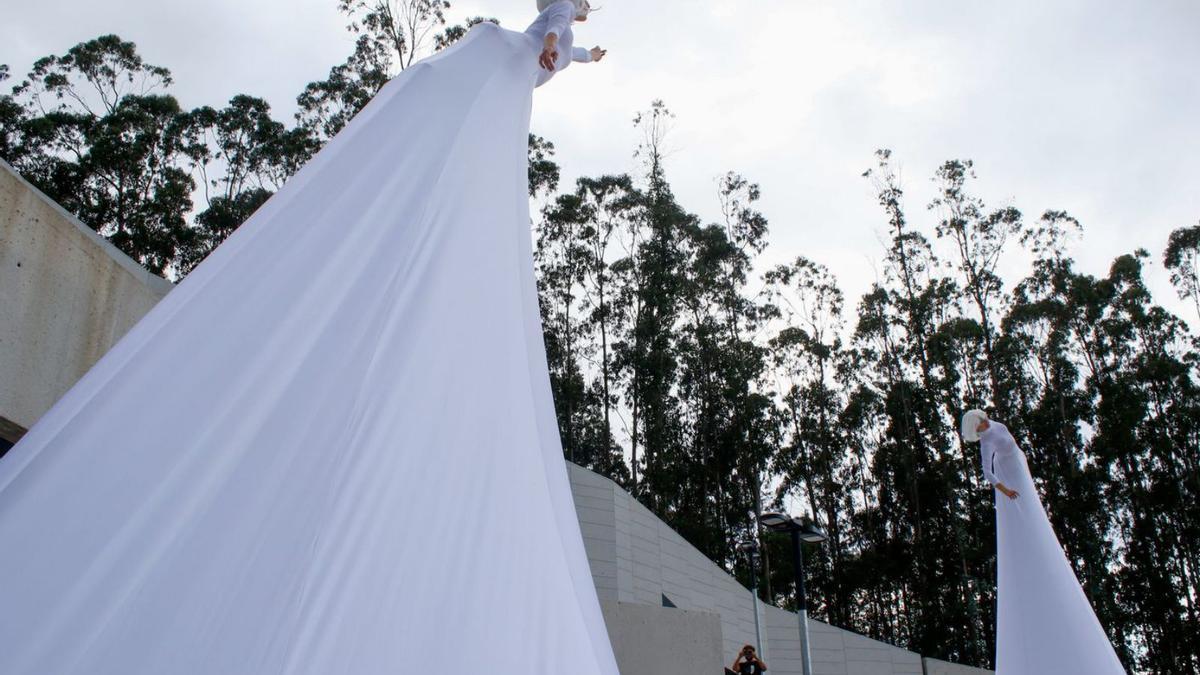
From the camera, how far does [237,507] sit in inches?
49.4

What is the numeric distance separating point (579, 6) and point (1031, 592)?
516 cm

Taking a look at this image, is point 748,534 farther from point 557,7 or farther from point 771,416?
point 557,7

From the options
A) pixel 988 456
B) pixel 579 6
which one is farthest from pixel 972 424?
pixel 579 6

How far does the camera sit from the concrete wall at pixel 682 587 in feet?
31.2

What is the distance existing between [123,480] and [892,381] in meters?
27.7

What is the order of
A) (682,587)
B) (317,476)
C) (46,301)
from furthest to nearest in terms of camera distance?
(682,587), (46,301), (317,476)

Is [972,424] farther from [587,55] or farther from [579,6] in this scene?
[579,6]

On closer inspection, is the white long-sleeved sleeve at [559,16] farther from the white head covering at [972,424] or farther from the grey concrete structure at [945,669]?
the grey concrete structure at [945,669]

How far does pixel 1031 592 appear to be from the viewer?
574 cm

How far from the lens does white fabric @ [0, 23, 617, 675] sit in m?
1.14

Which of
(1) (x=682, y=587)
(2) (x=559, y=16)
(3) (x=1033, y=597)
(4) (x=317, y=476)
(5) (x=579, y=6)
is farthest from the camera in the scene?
(1) (x=682, y=587)

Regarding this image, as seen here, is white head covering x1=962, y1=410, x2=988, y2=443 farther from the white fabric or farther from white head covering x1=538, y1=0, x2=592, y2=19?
the white fabric

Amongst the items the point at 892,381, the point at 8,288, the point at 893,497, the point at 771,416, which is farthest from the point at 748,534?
the point at 8,288

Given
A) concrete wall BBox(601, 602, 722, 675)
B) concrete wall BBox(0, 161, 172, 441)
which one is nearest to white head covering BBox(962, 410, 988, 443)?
concrete wall BBox(601, 602, 722, 675)
